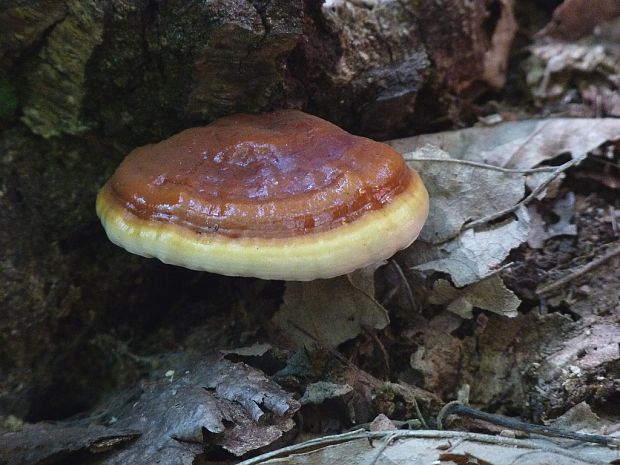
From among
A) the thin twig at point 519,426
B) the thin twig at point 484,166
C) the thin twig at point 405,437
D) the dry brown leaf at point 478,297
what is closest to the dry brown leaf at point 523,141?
the thin twig at point 484,166

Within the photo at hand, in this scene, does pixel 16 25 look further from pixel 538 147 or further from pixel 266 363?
pixel 538 147

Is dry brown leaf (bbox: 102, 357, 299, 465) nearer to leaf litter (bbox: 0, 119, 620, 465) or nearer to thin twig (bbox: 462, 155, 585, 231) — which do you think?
leaf litter (bbox: 0, 119, 620, 465)

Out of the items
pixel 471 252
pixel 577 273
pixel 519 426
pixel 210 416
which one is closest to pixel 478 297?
pixel 471 252

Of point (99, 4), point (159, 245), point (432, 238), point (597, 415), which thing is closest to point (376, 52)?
point (432, 238)

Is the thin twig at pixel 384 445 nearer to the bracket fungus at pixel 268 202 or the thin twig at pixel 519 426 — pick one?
the thin twig at pixel 519 426

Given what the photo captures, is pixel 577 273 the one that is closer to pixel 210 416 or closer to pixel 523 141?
pixel 523 141

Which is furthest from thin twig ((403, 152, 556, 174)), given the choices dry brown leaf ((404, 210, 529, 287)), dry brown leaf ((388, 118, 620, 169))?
dry brown leaf ((404, 210, 529, 287))
